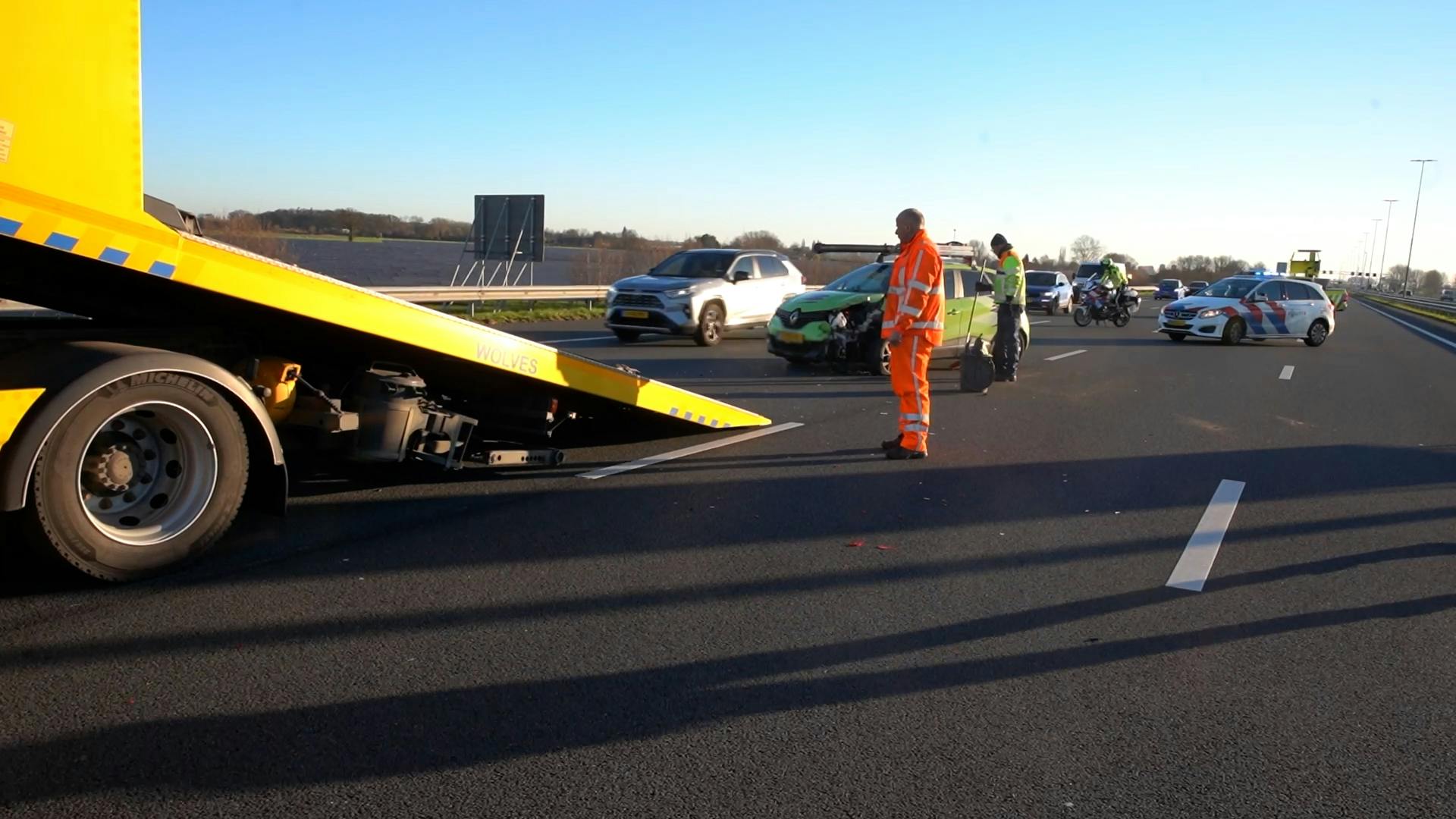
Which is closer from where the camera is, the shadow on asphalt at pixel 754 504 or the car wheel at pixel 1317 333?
the shadow on asphalt at pixel 754 504

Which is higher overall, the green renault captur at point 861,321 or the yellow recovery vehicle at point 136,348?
the yellow recovery vehicle at point 136,348

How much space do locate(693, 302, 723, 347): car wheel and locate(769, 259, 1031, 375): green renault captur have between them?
3.29 metres

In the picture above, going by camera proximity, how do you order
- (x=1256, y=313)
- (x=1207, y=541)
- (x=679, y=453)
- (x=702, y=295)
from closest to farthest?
(x=1207, y=541)
(x=679, y=453)
(x=702, y=295)
(x=1256, y=313)

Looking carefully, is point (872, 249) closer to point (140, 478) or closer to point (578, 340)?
point (578, 340)

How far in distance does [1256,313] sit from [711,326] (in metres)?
13.1

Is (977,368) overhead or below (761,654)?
below

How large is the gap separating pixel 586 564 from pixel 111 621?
2.03 m

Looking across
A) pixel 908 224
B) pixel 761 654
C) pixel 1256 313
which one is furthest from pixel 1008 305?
pixel 1256 313

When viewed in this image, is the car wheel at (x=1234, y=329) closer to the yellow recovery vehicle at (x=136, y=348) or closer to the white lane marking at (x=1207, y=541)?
the white lane marking at (x=1207, y=541)

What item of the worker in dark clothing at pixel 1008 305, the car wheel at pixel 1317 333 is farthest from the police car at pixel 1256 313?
the worker in dark clothing at pixel 1008 305

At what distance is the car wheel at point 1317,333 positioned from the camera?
83.6 feet

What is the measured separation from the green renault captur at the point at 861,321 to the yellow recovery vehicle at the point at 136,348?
8.59m

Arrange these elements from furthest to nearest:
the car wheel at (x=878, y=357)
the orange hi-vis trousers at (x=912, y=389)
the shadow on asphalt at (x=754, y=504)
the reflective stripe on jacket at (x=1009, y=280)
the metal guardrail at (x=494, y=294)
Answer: the metal guardrail at (x=494, y=294) < the car wheel at (x=878, y=357) < the reflective stripe on jacket at (x=1009, y=280) < the orange hi-vis trousers at (x=912, y=389) < the shadow on asphalt at (x=754, y=504)

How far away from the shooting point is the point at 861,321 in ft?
48.3
